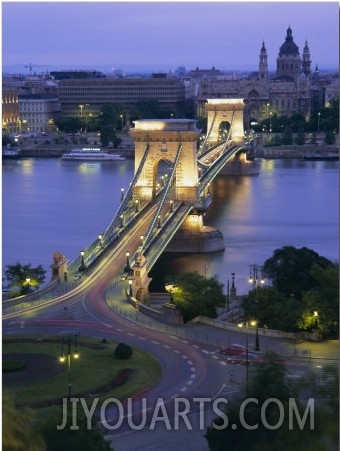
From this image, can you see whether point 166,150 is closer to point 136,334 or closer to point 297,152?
point 136,334

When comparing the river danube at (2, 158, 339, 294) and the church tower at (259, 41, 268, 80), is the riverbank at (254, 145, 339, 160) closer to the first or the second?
the river danube at (2, 158, 339, 294)

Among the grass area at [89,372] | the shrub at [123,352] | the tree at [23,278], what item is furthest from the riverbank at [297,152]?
the shrub at [123,352]

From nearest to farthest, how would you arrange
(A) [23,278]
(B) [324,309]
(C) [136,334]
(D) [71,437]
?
(D) [71,437] → (B) [324,309] → (C) [136,334] → (A) [23,278]

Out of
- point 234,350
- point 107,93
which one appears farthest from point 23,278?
point 107,93

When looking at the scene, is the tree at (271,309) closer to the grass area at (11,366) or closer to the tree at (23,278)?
the grass area at (11,366)

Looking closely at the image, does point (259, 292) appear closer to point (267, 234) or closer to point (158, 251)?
point (158, 251)

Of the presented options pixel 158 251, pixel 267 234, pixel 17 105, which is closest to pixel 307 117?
pixel 17 105
